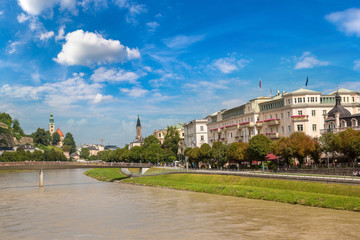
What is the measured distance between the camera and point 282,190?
52.8 metres

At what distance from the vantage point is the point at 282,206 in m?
46.3

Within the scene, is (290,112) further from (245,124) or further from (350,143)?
(350,143)

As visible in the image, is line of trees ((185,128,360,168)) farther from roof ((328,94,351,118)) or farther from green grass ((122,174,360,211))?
green grass ((122,174,360,211))

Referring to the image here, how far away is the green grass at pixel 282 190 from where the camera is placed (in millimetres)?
42947

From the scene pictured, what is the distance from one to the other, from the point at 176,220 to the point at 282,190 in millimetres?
19183

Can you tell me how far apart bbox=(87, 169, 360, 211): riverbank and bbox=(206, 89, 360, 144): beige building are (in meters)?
24.8

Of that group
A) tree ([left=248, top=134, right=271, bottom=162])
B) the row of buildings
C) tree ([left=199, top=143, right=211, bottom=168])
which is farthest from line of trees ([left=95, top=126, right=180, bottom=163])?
tree ([left=248, top=134, right=271, bottom=162])

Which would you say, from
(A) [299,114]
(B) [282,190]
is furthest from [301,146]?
(A) [299,114]

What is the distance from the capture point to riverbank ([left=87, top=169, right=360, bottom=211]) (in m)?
43.0

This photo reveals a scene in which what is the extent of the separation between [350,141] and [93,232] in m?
42.4

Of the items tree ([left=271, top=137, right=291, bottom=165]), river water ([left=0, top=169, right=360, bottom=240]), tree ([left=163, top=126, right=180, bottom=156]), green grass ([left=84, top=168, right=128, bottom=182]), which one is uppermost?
tree ([left=163, top=126, right=180, bottom=156])

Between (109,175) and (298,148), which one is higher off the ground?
(298,148)

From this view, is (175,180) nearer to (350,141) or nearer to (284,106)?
(284,106)

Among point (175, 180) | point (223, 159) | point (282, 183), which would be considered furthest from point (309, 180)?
point (223, 159)
